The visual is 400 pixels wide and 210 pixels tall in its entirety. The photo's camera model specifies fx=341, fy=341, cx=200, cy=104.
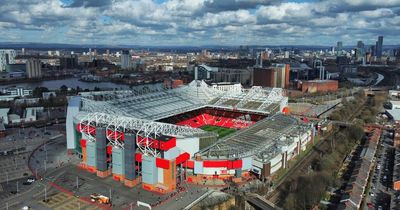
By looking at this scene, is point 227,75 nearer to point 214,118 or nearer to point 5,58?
point 214,118

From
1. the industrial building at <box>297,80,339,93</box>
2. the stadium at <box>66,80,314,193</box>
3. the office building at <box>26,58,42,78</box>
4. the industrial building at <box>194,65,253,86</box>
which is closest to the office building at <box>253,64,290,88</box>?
the industrial building at <box>297,80,339,93</box>

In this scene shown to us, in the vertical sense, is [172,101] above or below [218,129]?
above

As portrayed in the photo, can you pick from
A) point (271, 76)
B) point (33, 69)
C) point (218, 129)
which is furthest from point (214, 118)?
point (33, 69)

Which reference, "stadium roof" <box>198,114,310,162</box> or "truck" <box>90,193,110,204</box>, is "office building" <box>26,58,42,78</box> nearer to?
"stadium roof" <box>198,114,310,162</box>

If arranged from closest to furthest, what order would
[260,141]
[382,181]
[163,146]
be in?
[163,146]
[382,181]
[260,141]

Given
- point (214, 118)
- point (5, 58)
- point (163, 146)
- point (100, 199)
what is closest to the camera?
point (100, 199)

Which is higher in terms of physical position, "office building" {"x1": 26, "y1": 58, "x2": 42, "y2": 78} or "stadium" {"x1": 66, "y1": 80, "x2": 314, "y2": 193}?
"office building" {"x1": 26, "y1": 58, "x2": 42, "y2": 78}

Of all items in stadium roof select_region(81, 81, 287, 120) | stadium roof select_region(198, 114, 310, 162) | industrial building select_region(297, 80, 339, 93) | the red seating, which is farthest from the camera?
industrial building select_region(297, 80, 339, 93)
